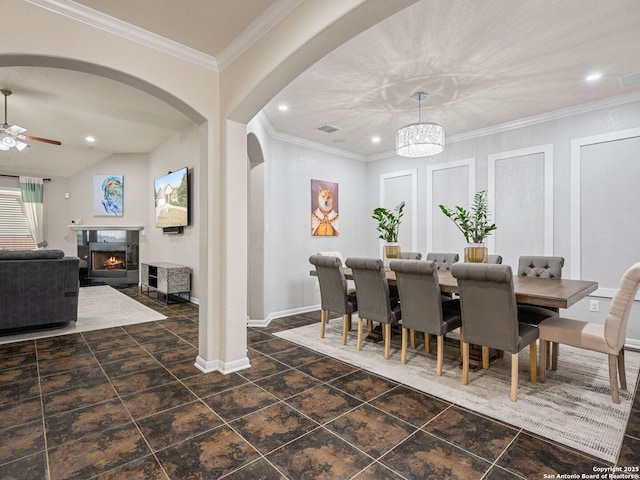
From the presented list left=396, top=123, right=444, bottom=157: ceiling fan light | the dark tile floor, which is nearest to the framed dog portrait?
left=396, top=123, right=444, bottom=157: ceiling fan light

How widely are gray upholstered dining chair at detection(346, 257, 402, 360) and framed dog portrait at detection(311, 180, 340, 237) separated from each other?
230 cm

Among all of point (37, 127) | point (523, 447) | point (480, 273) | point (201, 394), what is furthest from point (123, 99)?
point (523, 447)

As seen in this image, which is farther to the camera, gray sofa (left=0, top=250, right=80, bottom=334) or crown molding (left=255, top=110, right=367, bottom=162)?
crown molding (left=255, top=110, right=367, bottom=162)

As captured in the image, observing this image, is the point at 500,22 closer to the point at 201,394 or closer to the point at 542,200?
the point at 542,200

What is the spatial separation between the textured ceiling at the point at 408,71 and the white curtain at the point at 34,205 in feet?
9.42

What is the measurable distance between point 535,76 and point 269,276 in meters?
3.86

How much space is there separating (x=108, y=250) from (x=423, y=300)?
7407 mm

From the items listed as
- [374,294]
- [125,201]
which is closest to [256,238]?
[374,294]

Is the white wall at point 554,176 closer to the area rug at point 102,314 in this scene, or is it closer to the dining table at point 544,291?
the dining table at point 544,291

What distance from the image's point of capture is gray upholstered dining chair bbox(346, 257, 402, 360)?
126 inches

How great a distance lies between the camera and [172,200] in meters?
6.18

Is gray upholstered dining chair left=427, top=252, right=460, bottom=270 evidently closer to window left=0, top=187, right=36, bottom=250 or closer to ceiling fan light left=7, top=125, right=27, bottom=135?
ceiling fan light left=7, top=125, right=27, bottom=135

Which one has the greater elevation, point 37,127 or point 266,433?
point 37,127

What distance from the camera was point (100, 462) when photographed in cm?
174
